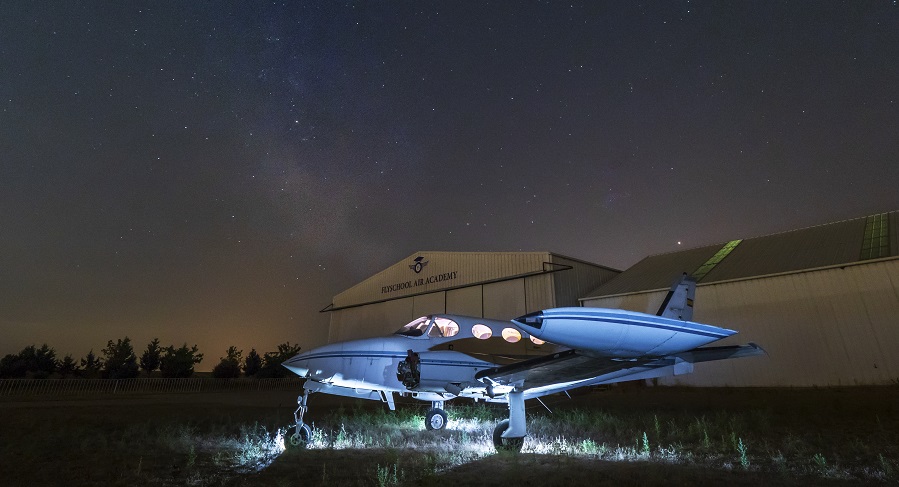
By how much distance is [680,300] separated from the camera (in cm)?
1216

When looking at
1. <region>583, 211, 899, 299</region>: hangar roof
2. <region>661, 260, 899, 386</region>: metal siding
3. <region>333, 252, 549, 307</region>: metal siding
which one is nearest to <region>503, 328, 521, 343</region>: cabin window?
<region>661, 260, 899, 386</region>: metal siding

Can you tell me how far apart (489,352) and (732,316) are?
17323 mm

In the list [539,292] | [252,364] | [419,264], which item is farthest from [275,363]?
[539,292]

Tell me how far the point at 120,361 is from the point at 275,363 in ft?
44.9

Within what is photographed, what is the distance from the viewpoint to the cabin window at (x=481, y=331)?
470 inches

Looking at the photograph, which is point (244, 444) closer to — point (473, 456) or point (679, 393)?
point (473, 456)

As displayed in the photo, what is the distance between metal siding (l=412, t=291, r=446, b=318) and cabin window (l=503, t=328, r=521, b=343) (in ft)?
64.0

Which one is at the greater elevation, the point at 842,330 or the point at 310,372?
the point at 842,330

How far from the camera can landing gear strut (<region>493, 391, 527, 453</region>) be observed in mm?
9273

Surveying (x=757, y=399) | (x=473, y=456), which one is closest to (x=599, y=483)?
(x=473, y=456)

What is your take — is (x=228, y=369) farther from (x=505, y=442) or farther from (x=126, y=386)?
(x=505, y=442)

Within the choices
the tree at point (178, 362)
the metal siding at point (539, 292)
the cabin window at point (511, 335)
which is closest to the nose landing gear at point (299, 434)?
the cabin window at point (511, 335)

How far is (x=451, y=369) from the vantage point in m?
11.0

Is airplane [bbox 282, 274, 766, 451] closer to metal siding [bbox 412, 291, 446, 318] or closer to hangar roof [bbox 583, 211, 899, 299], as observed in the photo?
hangar roof [bbox 583, 211, 899, 299]
